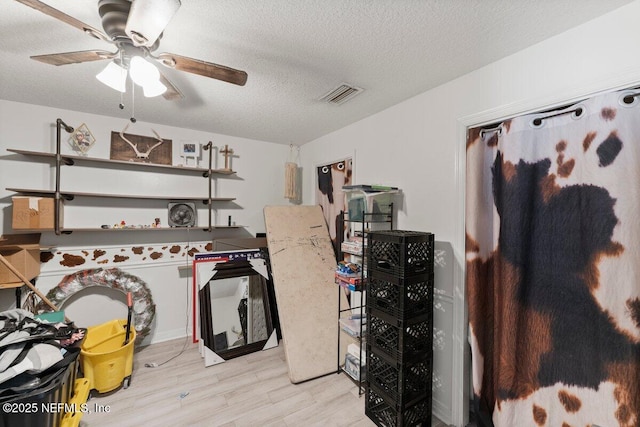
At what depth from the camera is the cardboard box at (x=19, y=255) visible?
2131mm

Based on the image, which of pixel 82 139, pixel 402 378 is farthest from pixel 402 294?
pixel 82 139

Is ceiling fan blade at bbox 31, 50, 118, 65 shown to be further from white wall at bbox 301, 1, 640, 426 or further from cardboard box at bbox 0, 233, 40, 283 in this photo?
cardboard box at bbox 0, 233, 40, 283

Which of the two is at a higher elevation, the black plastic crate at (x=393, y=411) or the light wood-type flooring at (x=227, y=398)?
the black plastic crate at (x=393, y=411)

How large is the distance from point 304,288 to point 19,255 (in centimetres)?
245

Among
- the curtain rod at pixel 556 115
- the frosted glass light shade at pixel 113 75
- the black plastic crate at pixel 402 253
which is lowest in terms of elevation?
the black plastic crate at pixel 402 253

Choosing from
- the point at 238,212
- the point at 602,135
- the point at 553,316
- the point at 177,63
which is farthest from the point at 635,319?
the point at 238,212

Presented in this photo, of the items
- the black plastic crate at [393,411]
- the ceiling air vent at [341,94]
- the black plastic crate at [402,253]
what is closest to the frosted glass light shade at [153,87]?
the ceiling air vent at [341,94]

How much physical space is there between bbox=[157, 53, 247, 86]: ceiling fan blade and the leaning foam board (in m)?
1.82

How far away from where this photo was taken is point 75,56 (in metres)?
1.31

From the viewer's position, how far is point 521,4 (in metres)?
1.17

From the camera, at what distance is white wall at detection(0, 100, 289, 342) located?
2359 millimetres

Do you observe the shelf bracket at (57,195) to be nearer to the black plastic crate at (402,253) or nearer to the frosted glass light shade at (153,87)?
the frosted glass light shade at (153,87)

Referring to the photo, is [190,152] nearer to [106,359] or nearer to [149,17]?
[106,359]

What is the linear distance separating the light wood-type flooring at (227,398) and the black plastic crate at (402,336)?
55cm
